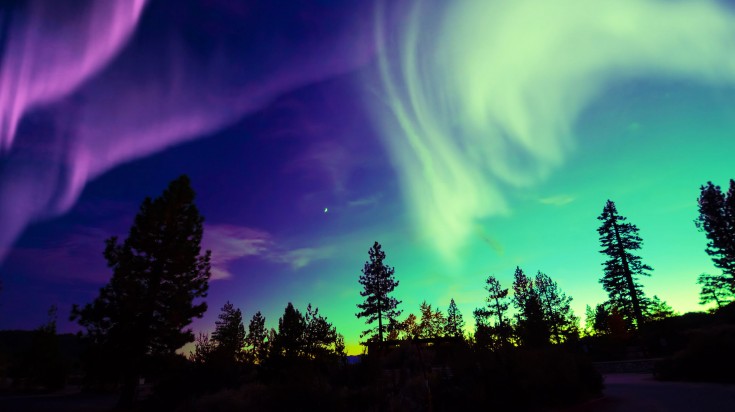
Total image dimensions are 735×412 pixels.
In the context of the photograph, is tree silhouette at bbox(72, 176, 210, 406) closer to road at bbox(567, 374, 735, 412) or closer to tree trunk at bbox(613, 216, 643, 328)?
road at bbox(567, 374, 735, 412)

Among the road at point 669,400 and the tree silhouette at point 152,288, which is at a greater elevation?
the tree silhouette at point 152,288

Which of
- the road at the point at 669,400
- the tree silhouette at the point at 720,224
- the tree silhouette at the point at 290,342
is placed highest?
the tree silhouette at the point at 720,224

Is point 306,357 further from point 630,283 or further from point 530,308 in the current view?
point 630,283

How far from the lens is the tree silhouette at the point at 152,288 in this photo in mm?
21125

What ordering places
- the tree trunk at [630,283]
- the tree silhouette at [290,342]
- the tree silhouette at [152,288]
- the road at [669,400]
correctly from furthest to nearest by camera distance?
the tree trunk at [630,283], the tree silhouette at [290,342], the tree silhouette at [152,288], the road at [669,400]

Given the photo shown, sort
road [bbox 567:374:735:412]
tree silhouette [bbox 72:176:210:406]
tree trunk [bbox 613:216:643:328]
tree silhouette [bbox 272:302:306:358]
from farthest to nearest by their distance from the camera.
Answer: tree trunk [bbox 613:216:643:328] < tree silhouette [bbox 272:302:306:358] < tree silhouette [bbox 72:176:210:406] < road [bbox 567:374:735:412]

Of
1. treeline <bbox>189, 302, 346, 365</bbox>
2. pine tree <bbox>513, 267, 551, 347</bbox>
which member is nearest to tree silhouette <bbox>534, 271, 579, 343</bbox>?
pine tree <bbox>513, 267, 551, 347</bbox>

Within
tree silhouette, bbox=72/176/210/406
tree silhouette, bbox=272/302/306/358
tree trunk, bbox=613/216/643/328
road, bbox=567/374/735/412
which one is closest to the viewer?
road, bbox=567/374/735/412

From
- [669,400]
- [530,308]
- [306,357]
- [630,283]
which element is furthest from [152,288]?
[630,283]

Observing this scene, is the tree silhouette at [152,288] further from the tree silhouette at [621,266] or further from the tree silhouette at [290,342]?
the tree silhouette at [621,266]

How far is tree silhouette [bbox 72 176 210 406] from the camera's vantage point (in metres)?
21.1

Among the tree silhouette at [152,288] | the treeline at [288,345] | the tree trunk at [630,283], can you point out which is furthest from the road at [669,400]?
the tree trunk at [630,283]

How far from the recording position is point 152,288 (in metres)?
22.7

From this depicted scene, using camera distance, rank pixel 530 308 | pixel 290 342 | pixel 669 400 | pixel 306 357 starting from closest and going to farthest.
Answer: pixel 669 400
pixel 306 357
pixel 290 342
pixel 530 308
